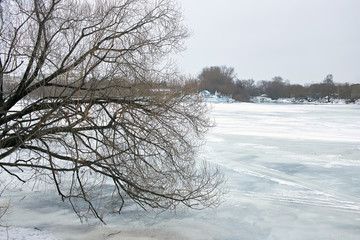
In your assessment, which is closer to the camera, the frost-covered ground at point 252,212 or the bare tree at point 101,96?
the bare tree at point 101,96

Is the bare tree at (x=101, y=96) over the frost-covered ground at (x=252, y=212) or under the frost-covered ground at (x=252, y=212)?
over

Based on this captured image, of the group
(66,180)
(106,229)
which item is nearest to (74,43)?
(106,229)

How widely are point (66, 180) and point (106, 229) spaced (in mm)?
3061

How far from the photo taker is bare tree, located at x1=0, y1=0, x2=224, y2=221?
5996 millimetres

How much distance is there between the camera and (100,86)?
6.39 m

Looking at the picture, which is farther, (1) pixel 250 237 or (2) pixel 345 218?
(2) pixel 345 218

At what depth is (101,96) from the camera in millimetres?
6250

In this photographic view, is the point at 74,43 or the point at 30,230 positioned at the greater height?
the point at 74,43

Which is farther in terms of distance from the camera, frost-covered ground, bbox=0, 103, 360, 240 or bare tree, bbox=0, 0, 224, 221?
frost-covered ground, bbox=0, 103, 360, 240

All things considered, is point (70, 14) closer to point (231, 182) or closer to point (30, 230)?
point (30, 230)

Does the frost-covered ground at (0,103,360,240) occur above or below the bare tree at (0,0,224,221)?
below

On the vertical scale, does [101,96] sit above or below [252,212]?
above

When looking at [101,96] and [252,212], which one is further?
[252,212]

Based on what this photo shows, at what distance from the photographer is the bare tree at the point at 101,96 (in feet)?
19.7
